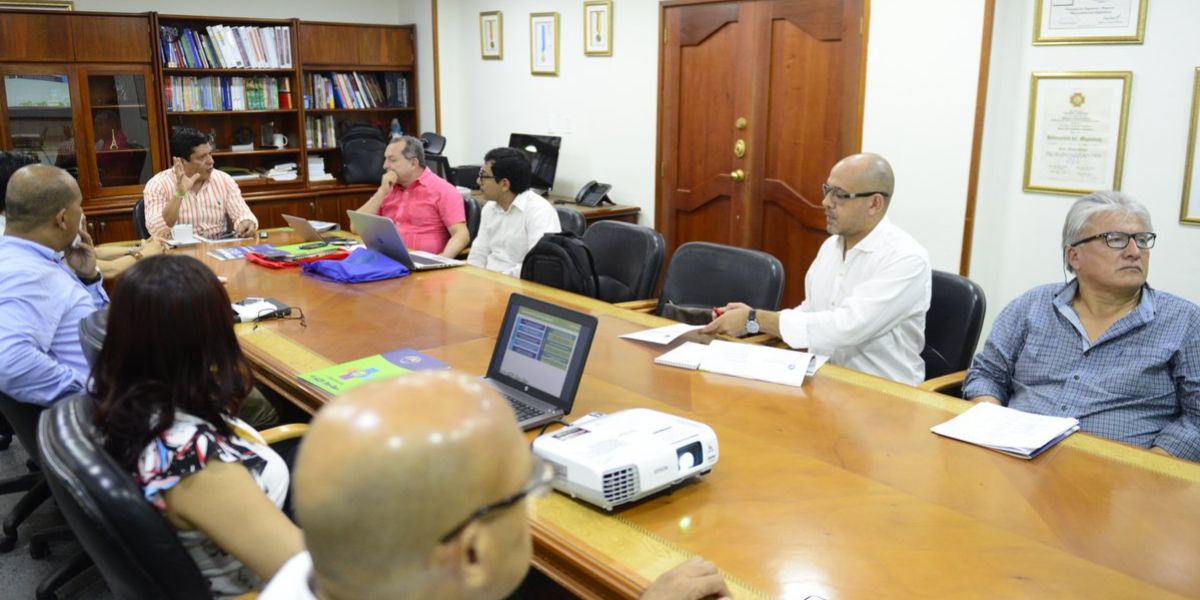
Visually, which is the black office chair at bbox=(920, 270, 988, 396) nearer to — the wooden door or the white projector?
the white projector

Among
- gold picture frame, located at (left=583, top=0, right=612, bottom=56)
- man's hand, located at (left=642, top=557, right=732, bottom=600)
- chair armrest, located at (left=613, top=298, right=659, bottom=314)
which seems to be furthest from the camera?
gold picture frame, located at (left=583, top=0, right=612, bottom=56)

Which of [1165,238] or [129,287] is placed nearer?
[129,287]

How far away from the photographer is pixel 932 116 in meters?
4.21

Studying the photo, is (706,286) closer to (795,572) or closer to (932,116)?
(932,116)

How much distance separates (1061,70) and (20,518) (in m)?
4.20

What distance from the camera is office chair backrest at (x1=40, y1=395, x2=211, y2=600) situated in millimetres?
1316

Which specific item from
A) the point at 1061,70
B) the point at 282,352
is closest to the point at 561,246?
the point at 282,352

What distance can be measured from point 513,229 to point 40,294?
2038 mm

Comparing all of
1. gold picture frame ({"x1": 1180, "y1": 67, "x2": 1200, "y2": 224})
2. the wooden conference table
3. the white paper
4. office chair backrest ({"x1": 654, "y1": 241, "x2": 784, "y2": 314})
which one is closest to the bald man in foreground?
the wooden conference table

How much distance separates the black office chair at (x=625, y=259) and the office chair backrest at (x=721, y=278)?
141 mm

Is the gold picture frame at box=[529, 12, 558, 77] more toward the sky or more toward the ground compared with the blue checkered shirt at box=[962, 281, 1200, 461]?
more toward the sky

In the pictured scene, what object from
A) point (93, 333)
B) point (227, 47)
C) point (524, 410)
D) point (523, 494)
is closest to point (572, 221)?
point (524, 410)

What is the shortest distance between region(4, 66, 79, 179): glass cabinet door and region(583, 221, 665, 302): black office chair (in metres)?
3.75

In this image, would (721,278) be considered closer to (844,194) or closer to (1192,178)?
(844,194)
